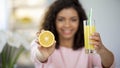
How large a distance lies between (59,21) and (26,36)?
0.38 metres

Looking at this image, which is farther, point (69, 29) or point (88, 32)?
point (69, 29)

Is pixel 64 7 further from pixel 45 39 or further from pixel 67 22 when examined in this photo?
pixel 45 39

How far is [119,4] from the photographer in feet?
4.06

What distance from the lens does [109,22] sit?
1.24 meters

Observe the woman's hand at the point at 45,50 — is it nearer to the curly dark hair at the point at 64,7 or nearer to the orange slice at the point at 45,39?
the orange slice at the point at 45,39

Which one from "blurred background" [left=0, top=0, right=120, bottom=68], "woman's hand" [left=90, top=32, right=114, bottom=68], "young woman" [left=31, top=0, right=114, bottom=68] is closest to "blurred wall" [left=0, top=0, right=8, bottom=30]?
"blurred background" [left=0, top=0, right=120, bottom=68]

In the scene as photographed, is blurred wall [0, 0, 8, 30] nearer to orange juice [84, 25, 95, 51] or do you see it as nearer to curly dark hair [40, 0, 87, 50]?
curly dark hair [40, 0, 87, 50]

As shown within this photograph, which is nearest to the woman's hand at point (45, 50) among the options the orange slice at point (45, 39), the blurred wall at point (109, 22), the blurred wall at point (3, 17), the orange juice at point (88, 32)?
the orange slice at point (45, 39)

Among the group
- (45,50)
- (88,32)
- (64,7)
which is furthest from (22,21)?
(88,32)

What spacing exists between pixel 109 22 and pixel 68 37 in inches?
8.3

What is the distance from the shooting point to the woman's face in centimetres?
125

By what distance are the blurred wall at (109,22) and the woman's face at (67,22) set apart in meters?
0.10

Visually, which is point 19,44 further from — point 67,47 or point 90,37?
→ point 90,37

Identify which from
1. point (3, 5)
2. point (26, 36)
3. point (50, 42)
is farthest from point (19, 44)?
point (50, 42)
